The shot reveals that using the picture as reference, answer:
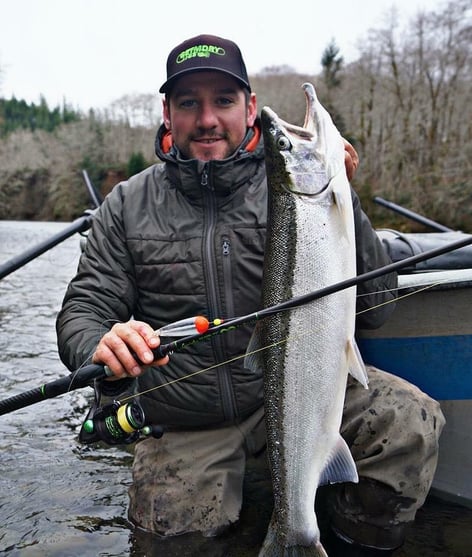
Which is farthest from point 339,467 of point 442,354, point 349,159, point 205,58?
point 205,58

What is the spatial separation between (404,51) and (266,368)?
36.6 metres

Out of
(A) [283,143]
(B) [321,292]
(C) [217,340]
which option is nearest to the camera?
(B) [321,292]

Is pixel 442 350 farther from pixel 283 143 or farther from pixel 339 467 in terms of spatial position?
pixel 283 143

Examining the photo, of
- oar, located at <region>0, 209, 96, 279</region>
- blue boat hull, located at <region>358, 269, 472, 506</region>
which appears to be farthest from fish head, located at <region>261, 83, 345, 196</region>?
oar, located at <region>0, 209, 96, 279</region>

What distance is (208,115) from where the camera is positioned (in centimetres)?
338

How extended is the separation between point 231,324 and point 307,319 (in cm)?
30

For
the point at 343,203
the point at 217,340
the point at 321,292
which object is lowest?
the point at 217,340

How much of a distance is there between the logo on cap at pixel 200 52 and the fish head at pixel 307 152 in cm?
105

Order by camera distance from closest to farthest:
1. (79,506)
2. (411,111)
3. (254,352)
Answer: (254,352)
(79,506)
(411,111)

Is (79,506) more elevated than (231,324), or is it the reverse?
(231,324)

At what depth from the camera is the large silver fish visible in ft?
8.05

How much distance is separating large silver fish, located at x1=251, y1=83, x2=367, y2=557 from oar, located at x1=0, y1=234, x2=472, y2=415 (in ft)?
0.32

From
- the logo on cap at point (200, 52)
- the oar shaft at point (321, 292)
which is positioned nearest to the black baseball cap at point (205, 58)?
the logo on cap at point (200, 52)

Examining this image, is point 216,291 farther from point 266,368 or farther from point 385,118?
point 385,118
